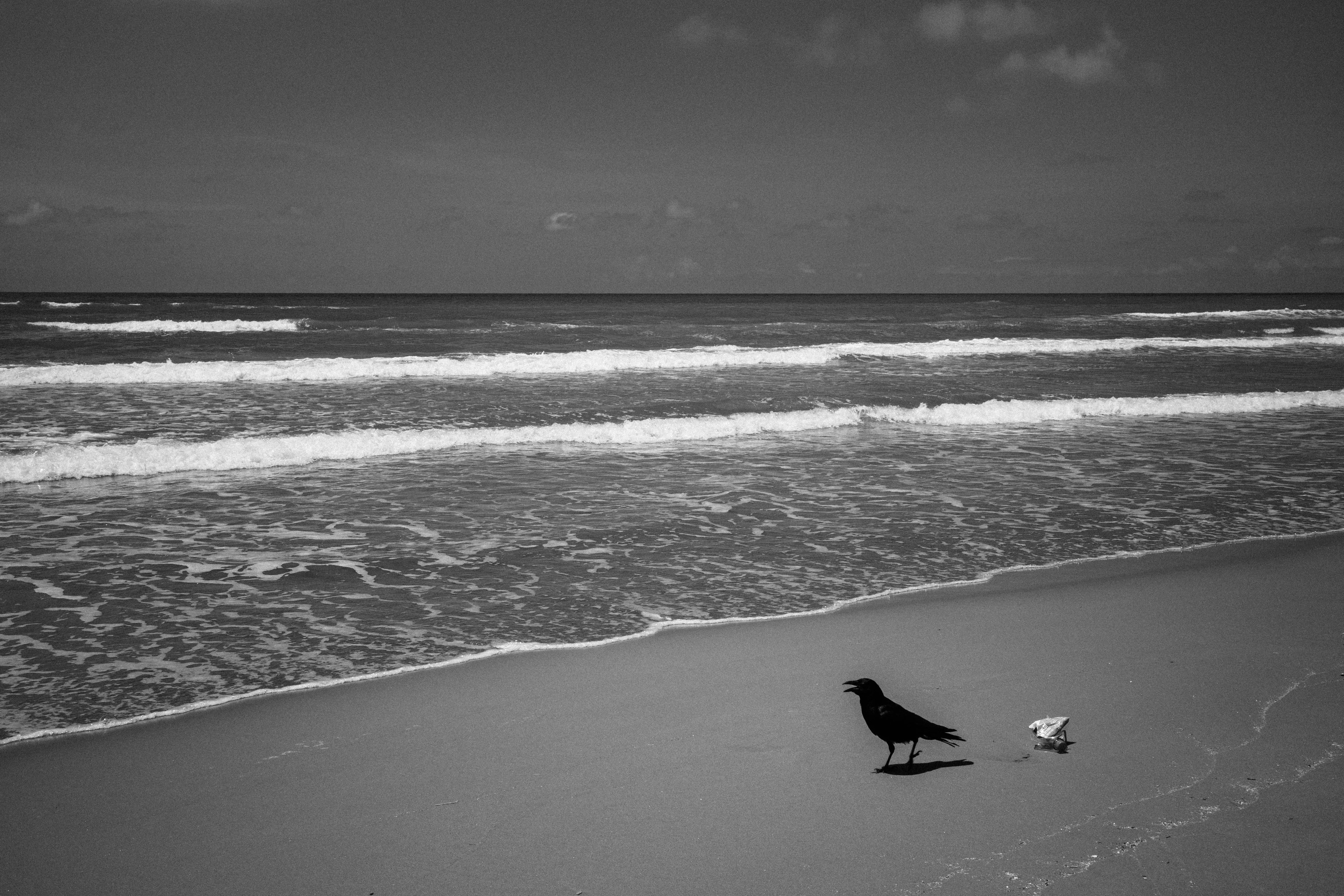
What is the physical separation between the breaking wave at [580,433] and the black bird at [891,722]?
9.22m

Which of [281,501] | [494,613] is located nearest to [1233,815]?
[494,613]

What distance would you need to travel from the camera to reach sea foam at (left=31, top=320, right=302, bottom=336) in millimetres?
36000

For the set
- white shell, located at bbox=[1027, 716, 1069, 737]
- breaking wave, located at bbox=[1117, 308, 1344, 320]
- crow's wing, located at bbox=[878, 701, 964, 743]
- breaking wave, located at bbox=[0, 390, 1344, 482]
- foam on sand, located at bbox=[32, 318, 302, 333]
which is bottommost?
white shell, located at bbox=[1027, 716, 1069, 737]

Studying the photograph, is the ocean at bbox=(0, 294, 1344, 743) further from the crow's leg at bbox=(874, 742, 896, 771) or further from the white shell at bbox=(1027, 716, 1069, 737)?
the white shell at bbox=(1027, 716, 1069, 737)

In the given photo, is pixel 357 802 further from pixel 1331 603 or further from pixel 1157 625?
pixel 1331 603

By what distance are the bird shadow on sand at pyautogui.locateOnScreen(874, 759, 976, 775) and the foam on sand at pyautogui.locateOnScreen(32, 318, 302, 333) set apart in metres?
36.8

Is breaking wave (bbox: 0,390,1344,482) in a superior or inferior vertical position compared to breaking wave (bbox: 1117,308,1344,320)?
inferior

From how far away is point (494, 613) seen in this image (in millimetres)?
5949

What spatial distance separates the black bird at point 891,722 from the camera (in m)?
3.72

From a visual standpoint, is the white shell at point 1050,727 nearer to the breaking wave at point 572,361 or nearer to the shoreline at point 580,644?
the shoreline at point 580,644

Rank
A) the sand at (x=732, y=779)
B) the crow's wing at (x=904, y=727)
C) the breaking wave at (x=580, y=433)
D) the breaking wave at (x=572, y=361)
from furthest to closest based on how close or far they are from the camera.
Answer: the breaking wave at (x=572, y=361) → the breaking wave at (x=580, y=433) → the crow's wing at (x=904, y=727) → the sand at (x=732, y=779)

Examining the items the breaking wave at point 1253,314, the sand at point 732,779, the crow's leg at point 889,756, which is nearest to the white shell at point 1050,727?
the sand at point 732,779

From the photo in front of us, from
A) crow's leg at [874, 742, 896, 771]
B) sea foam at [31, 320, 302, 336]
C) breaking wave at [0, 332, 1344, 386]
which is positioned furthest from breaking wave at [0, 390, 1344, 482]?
sea foam at [31, 320, 302, 336]

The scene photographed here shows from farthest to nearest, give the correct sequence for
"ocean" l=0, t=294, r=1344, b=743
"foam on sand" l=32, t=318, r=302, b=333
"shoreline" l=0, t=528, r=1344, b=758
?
1. "foam on sand" l=32, t=318, r=302, b=333
2. "ocean" l=0, t=294, r=1344, b=743
3. "shoreline" l=0, t=528, r=1344, b=758
